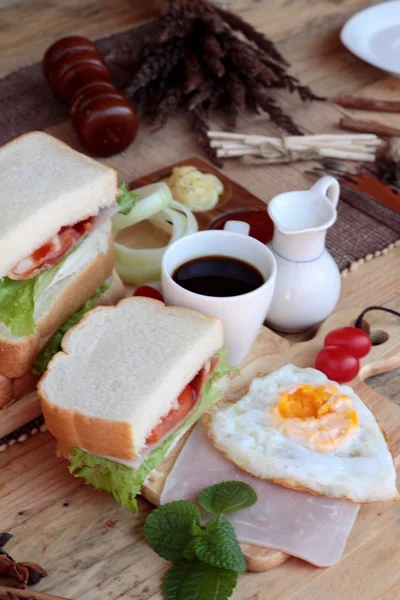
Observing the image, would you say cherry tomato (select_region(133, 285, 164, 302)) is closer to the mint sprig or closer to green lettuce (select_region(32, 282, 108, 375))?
green lettuce (select_region(32, 282, 108, 375))

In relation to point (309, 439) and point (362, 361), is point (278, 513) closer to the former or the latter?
point (309, 439)

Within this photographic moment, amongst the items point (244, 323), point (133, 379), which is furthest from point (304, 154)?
point (133, 379)

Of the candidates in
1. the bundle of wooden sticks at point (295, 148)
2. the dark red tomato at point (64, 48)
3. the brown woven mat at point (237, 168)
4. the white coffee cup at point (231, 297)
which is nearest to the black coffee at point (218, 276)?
the white coffee cup at point (231, 297)

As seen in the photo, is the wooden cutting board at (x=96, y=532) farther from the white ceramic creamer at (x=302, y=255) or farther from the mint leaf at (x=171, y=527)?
the white ceramic creamer at (x=302, y=255)

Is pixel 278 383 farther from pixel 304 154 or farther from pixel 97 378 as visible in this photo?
pixel 304 154

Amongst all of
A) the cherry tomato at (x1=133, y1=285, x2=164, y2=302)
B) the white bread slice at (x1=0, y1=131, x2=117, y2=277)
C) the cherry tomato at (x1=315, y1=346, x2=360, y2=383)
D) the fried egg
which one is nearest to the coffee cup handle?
the cherry tomato at (x1=133, y1=285, x2=164, y2=302)

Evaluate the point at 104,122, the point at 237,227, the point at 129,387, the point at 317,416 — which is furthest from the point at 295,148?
the point at 129,387
